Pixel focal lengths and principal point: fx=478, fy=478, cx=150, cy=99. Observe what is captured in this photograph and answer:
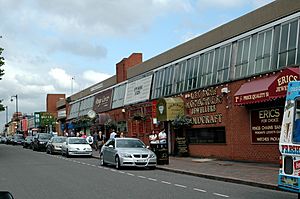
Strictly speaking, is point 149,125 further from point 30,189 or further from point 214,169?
point 30,189

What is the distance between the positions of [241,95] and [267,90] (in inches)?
83.6

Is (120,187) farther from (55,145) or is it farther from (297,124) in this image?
(55,145)

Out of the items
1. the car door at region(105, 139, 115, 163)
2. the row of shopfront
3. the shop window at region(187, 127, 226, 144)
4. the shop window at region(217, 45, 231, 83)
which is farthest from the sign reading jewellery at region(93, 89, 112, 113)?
the car door at region(105, 139, 115, 163)

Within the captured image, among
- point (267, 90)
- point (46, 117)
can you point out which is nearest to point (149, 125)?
point (267, 90)

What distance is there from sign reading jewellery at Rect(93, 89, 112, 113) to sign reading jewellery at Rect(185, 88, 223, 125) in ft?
58.5

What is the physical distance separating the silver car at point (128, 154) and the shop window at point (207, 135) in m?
4.69

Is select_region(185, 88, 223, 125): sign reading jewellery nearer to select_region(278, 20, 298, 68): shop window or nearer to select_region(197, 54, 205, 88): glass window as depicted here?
select_region(197, 54, 205, 88): glass window

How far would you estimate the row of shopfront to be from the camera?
20.0m

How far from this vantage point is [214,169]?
19.2 meters

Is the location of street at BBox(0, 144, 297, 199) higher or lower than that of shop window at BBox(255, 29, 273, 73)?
lower

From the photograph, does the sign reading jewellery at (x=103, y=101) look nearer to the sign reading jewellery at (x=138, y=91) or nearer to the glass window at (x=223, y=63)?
the sign reading jewellery at (x=138, y=91)

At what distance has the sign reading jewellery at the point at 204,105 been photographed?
972 inches

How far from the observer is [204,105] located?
25.9 meters

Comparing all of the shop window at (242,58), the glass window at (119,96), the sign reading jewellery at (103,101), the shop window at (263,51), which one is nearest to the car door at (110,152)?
the shop window at (242,58)
